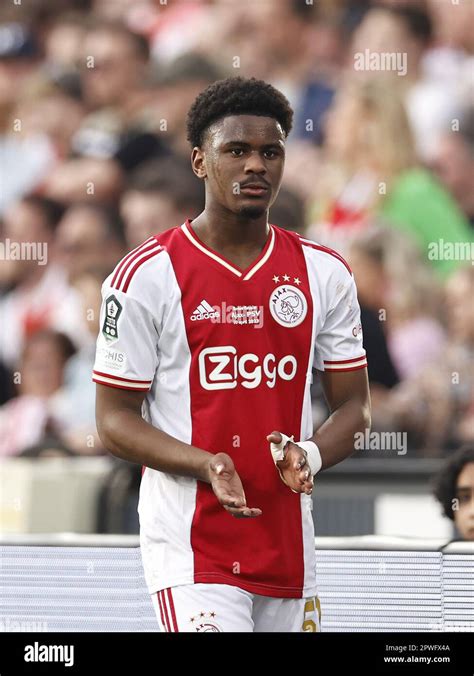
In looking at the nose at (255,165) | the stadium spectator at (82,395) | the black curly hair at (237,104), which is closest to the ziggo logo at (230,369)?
the nose at (255,165)

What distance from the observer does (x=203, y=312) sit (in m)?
3.45

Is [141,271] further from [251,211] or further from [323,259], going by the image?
[323,259]

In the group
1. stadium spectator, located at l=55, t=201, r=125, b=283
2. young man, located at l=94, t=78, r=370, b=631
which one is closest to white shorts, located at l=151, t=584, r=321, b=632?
young man, located at l=94, t=78, r=370, b=631

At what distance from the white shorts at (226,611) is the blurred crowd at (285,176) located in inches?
176

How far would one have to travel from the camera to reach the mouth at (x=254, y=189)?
3406 mm

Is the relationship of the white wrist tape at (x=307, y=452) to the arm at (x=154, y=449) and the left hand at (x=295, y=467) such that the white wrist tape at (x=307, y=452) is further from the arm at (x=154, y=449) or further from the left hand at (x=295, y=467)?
the arm at (x=154, y=449)

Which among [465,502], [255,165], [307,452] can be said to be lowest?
[465,502]

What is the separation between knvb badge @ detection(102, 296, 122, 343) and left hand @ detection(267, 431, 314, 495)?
0.53m

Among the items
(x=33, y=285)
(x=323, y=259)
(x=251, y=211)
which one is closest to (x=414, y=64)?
(x=33, y=285)

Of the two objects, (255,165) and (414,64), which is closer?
(255,165)

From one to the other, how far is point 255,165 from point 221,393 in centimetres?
62
